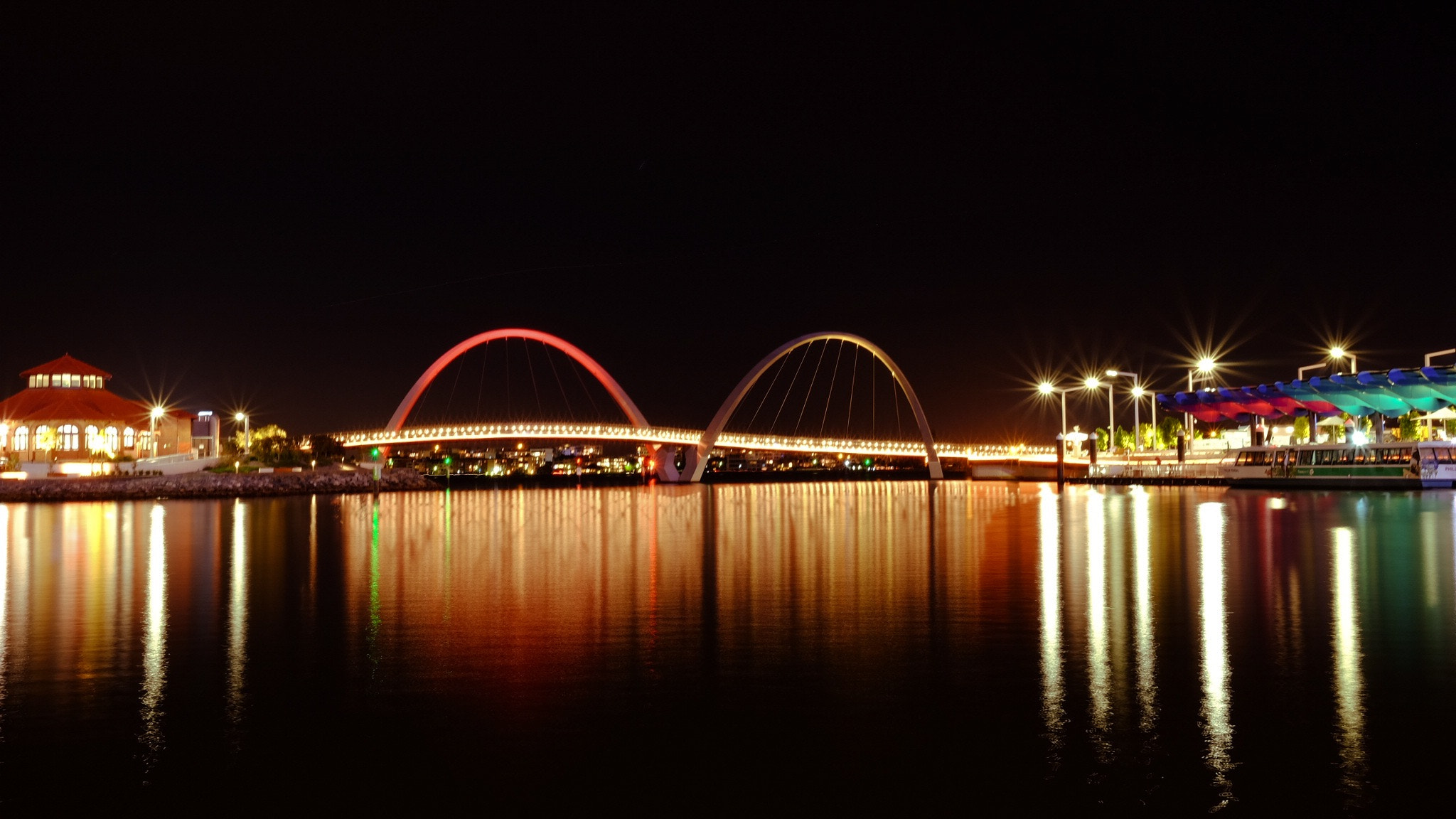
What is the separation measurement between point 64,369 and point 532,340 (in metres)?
38.4

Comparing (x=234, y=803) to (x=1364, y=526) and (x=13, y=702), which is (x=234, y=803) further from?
(x=1364, y=526)

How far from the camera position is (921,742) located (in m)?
8.52

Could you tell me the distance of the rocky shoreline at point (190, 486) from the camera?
62.6m

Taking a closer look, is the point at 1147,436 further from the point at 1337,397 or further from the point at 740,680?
the point at 740,680

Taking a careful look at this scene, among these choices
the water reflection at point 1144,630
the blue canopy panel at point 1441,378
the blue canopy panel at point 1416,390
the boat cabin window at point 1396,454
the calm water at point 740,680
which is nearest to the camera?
the calm water at point 740,680

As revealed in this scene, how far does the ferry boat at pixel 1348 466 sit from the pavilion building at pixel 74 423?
73094 mm

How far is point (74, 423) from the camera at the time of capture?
7869 cm

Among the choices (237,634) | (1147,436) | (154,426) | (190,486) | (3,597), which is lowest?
(237,634)

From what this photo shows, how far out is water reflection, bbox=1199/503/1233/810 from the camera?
7852 millimetres

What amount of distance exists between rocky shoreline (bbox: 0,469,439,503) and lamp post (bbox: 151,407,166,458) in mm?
7244

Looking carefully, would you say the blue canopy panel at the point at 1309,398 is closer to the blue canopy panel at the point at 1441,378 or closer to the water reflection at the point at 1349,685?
the blue canopy panel at the point at 1441,378

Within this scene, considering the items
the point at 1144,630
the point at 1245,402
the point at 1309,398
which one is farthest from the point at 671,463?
the point at 1144,630

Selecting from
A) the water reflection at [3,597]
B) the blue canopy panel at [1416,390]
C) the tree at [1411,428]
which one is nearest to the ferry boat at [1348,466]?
the blue canopy panel at [1416,390]

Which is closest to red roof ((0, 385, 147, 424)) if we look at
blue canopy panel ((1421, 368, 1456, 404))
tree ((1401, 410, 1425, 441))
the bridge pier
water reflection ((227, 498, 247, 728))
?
the bridge pier
